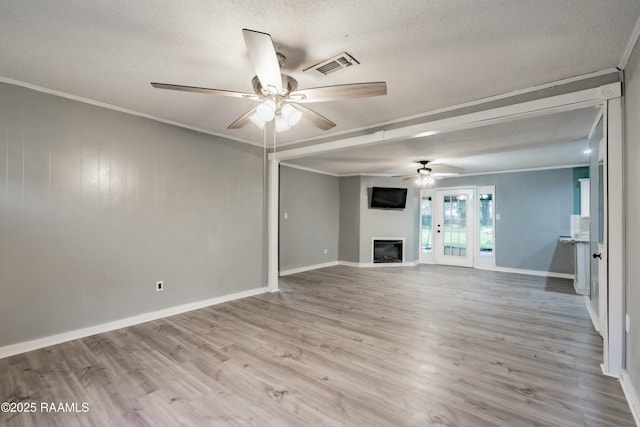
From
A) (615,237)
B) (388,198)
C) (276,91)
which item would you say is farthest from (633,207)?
(388,198)

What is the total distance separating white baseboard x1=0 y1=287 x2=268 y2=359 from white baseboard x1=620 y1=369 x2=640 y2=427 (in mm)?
4029

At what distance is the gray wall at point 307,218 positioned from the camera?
20.4 feet

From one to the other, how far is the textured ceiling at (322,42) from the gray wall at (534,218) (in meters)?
4.72

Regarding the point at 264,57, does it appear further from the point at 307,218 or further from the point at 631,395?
the point at 307,218

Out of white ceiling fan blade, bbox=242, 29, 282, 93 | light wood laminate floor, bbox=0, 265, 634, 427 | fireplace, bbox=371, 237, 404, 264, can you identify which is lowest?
light wood laminate floor, bbox=0, 265, 634, 427

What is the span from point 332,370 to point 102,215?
2.79m

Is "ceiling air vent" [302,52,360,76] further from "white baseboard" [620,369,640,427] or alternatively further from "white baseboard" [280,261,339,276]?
"white baseboard" [280,261,339,276]

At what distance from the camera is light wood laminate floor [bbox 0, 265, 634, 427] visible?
1.83 meters

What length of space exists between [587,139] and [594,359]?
2.95 metres

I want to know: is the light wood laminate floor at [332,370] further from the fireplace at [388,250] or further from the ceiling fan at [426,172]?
the fireplace at [388,250]

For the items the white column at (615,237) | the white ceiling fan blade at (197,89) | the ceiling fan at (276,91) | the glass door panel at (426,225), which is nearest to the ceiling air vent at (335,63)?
the ceiling fan at (276,91)

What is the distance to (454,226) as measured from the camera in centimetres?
745

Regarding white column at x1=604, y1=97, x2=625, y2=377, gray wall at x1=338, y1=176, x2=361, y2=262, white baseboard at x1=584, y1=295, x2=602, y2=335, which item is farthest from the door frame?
white column at x1=604, y1=97, x2=625, y2=377

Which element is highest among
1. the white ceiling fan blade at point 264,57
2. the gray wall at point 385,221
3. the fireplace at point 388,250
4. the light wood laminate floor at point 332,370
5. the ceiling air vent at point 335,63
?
the ceiling air vent at point 335,63
